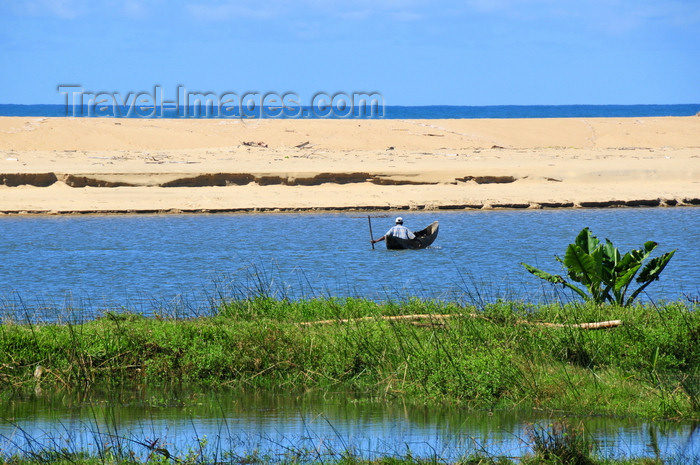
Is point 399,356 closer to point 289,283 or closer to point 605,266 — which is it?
point 605,266

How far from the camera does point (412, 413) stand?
764cm

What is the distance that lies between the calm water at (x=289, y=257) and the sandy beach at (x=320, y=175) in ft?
3.23

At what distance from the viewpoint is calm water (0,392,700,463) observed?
653 cm

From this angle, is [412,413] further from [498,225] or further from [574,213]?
[574,213]

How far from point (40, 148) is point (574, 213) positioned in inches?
859

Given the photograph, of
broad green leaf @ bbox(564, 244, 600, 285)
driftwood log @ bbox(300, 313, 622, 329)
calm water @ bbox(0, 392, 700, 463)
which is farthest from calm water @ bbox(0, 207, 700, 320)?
calm water @ bbox(0, 392, 700, 463)

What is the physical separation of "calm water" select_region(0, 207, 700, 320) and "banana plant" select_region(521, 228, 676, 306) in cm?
107

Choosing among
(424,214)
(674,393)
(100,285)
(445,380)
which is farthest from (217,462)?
(424,214)

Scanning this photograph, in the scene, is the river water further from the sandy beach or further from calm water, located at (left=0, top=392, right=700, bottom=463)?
the sandy beach

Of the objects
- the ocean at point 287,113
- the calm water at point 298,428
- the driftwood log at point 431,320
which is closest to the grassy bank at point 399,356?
the driftwood log at point 431,320

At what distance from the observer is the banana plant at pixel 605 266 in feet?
32.4

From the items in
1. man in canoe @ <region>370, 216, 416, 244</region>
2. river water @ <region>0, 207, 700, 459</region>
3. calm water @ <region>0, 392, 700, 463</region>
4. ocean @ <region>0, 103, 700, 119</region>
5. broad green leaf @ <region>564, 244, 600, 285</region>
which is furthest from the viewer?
ocean @ <region>0, 103, 700, 119</region>

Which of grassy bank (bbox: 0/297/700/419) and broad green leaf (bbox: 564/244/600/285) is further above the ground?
broad green leaf (bbox: 564/244/600/285)

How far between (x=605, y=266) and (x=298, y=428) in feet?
15.1
